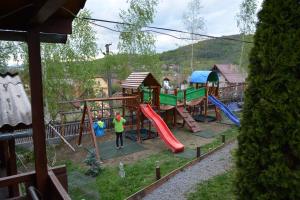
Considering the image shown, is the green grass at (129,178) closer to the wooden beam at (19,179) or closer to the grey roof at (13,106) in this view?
the grey roof at (13,106)

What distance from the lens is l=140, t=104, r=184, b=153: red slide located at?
10288mm

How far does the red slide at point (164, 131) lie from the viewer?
405 inches

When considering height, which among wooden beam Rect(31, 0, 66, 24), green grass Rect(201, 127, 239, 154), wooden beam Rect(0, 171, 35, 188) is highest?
wooden beam Rect(31, 0, 66, 24)

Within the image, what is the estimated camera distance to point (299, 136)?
3135 millimetres

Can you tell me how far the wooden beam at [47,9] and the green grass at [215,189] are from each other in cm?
484

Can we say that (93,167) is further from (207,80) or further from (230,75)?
(230,75)

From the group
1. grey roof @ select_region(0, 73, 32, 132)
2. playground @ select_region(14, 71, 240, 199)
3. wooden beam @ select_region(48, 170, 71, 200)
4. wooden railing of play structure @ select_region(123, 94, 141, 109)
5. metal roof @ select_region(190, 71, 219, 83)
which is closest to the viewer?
wooden beam @ select_region(48, 170, 71, 200)

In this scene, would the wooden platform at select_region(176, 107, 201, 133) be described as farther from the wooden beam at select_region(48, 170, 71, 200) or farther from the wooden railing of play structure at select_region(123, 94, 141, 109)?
the wooden beam at select_region(48, 170, 71, 200)

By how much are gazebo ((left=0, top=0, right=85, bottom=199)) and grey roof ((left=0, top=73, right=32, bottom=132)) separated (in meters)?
1.33

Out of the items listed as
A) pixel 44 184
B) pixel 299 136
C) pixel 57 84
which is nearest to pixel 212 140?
pixel 57 84

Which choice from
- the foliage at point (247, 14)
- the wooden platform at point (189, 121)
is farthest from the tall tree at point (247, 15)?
the wooden platform at point (189, 121)

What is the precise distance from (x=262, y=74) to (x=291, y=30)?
580mm

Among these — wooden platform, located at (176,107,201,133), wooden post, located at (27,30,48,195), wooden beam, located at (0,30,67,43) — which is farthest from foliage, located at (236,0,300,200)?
wooden platform, located at (176,107,201,133)

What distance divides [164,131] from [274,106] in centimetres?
837
